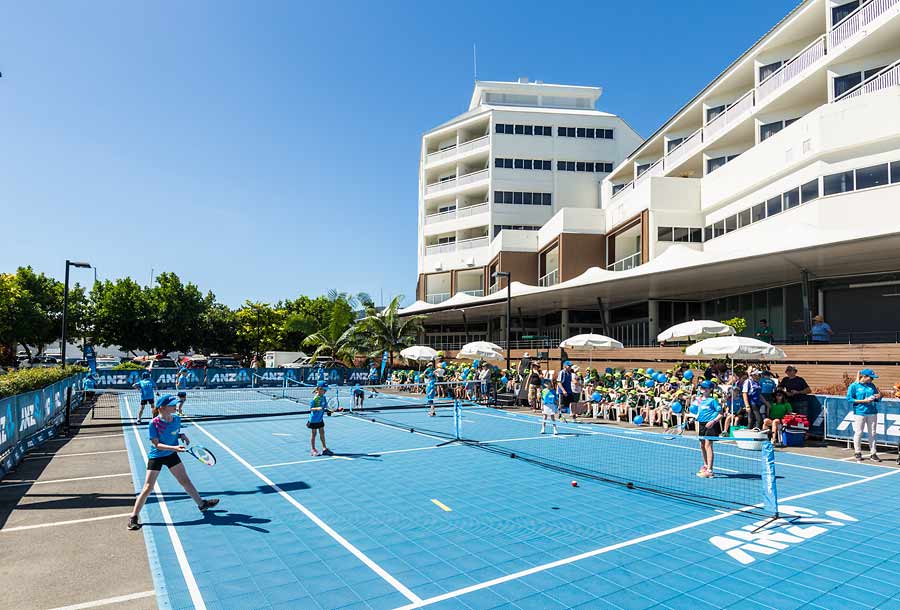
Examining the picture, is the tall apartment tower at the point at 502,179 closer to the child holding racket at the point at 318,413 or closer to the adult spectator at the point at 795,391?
the adult spectator at the point at 795,391

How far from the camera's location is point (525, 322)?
4941 centimetres

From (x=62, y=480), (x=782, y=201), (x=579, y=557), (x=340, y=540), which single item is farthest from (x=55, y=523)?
(x=782, y=201)

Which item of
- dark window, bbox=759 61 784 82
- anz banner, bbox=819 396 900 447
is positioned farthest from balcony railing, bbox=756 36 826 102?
anz banner, bbox=819 396 900 447

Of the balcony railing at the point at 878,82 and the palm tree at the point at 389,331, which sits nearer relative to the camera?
the balcony railing at the point at 878,82

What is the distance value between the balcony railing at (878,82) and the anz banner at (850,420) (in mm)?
14722

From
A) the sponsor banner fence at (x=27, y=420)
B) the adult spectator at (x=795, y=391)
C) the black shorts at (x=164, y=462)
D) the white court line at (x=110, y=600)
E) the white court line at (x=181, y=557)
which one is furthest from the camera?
the adult spectator at (x=795, y=391)

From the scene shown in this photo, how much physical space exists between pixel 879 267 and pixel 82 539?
26.1m

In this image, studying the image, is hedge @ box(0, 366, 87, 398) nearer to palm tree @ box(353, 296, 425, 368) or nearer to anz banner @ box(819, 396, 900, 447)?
anz banner @ box(819, 396, 900, 447)

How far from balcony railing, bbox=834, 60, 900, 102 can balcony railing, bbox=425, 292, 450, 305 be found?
3882 centimetres

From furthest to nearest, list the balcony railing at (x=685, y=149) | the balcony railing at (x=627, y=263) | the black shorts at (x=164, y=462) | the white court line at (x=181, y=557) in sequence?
the balcony railing at (x=627, y=263)
the balcony railing at (x=685, y=149)
the black shorts at (x=164, y=462)
the white court line at (x=181, y=557)

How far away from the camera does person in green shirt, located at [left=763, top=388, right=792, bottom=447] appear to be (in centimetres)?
1499

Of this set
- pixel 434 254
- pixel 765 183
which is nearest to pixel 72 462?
pixel 765 183

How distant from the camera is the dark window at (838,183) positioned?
71.4ft

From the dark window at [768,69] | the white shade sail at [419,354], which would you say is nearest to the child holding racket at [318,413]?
the white shade sail at [419,354]
